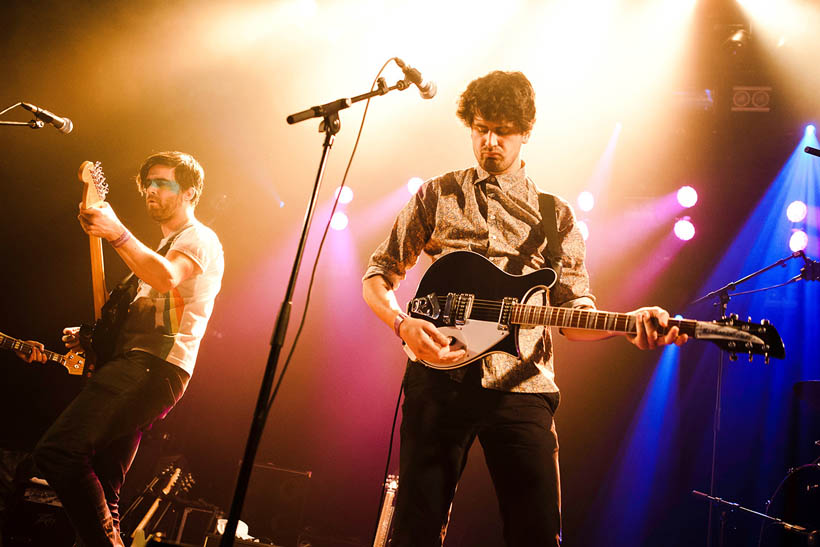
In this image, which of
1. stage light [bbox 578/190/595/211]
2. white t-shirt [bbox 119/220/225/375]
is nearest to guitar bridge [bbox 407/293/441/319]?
white t-shirt [bbox 119/220/225/375]

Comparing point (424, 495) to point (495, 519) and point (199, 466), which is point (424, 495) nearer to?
point (495, 519)

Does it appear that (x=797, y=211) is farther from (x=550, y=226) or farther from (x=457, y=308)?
(x=457, y=308)

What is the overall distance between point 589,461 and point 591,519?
0.62 meters

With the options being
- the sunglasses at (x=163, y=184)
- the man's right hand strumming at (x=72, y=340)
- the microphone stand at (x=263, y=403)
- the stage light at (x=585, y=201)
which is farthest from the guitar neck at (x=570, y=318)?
the stage light at (x=585, y=201)

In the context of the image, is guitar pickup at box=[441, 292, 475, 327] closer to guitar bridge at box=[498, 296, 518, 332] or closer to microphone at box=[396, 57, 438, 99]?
guitar bridge at box=[498, 296, 518, 332]

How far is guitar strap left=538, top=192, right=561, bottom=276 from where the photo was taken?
251 cm

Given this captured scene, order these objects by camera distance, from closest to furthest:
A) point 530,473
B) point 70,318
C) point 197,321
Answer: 1. point 530,473
2. point 197,321
3. point 70,318

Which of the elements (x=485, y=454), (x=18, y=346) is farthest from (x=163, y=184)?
(x=485, y=454)

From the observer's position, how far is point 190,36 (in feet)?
20.0

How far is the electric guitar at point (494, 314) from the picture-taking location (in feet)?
6.95

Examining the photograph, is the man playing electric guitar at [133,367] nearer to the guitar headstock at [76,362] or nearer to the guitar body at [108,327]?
the guitar body at [108,327]

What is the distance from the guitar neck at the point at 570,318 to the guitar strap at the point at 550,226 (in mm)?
295

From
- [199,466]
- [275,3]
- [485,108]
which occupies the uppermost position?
[275,3]

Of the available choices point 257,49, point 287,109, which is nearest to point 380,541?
point 287,109
